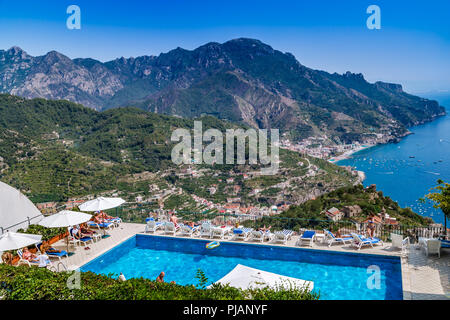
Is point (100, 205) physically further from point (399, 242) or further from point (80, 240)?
point (399, 242)

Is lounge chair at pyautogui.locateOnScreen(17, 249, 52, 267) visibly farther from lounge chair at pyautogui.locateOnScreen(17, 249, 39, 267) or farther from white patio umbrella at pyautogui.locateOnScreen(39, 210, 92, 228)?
white patio umbrella at pyautogui.locateOnScreen(39, 210, 92, 228)

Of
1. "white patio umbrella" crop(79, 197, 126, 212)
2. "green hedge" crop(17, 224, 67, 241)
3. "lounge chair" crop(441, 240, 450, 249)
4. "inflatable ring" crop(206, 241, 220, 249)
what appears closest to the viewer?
"lounge chair" crop(441, 240, 450, 249)

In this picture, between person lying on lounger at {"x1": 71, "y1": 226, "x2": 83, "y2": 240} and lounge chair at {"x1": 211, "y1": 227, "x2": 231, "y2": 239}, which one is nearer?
person lying on lounger at {"x1": 71, "y1": 226, "x2": 83, "y2": 240}

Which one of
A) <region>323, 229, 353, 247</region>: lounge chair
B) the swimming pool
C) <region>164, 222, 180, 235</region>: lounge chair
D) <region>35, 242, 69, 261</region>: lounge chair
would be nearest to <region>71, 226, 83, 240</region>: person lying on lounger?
<region>35, 242, 69, 261</region>: lounge chair

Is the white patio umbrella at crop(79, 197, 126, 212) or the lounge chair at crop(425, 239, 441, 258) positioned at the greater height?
the white patio umbrella at crop(79, 197, 126, 212)

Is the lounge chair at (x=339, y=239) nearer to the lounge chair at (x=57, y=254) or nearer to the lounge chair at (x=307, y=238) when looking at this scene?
the lounge chair at (x=307, y=238)
